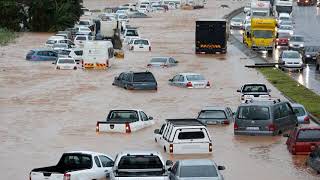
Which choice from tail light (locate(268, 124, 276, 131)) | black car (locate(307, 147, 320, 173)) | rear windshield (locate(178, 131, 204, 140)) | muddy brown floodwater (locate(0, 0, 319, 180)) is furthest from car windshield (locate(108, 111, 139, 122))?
black car (locate(307, 147, 320, 173))

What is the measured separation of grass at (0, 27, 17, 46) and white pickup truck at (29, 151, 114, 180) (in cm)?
7342

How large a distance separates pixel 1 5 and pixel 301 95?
206ft

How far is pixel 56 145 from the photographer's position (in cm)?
4131

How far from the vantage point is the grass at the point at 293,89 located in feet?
174

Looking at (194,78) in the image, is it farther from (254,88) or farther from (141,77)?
(254,88)

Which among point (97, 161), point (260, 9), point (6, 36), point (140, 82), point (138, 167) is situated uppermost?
point (138, 167)

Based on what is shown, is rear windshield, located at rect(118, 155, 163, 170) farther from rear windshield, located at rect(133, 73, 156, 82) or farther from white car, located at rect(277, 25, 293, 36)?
white car, located at rect(277, 25, 293, 36)

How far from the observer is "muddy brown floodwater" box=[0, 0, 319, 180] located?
36.7m

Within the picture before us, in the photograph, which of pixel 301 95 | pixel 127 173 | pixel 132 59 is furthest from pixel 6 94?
pixel 127 173

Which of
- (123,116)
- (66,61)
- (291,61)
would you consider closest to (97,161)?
(123,116)

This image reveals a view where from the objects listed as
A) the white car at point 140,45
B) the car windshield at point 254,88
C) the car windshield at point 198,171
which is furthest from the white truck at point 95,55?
the car windshield at point 198,171

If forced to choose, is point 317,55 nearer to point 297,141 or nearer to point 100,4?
point 297,141

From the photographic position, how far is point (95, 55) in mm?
77250

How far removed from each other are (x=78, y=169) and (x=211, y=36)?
59.2 meters
